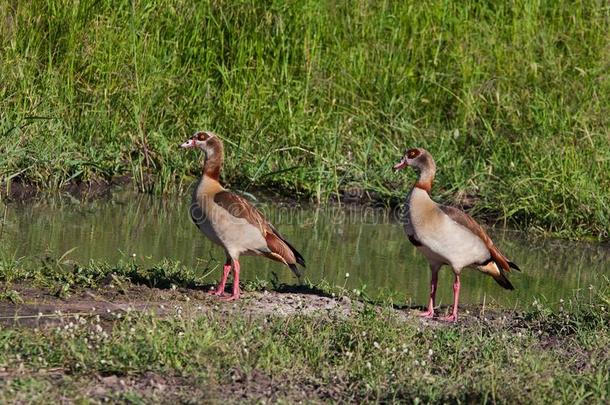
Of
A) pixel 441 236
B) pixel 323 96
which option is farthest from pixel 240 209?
pixel 323 96

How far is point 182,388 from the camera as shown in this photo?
6.19 meters

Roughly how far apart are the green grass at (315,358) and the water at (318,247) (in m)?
1.87

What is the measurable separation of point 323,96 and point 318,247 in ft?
9.39

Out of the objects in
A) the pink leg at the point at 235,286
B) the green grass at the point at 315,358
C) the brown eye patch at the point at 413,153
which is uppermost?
the brown eye patch at the point at 413,153

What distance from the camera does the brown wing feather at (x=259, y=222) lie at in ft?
29.2

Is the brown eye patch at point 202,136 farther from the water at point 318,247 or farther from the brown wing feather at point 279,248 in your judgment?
the brown wing feather at point 279,248

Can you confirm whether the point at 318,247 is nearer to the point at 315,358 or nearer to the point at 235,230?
the point at 235,230

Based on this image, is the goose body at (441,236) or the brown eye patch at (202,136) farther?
the brown eye patch at (202,136)

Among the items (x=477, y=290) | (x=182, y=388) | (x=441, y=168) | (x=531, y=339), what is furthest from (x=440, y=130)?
(x=182, y=388)

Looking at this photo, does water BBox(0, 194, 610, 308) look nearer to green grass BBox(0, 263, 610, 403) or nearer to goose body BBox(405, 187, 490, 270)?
goose body BBox(405, 187, 490, 270)

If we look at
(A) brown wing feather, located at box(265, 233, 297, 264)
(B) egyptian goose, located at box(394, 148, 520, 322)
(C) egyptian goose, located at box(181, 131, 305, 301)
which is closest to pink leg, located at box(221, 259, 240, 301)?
(C) egyptian goose, located at box(181, 131, 305, 301)

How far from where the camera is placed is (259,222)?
8.98 m

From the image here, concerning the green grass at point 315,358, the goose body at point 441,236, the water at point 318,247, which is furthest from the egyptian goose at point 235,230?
the green grass at point 315,358

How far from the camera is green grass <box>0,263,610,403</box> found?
20.4ft
